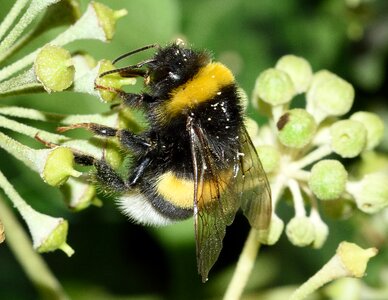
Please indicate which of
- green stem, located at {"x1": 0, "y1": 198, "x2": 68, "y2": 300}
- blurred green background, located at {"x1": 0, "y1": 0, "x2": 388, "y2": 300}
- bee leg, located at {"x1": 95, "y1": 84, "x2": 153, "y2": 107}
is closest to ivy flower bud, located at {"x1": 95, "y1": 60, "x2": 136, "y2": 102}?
bee leg, located at {"x1": 95, "y1": 84, "x2": 153, "y2": 107}

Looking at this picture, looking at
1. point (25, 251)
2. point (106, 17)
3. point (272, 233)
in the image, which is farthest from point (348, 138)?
point (25, 251)

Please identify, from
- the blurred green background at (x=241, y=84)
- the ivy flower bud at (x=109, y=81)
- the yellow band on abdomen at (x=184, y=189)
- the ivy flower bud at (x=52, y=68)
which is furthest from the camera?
the blurred green background at (x=241, y=84)

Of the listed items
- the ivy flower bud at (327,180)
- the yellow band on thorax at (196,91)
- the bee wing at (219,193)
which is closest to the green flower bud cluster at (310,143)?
the ivy flower bud at (327,180)

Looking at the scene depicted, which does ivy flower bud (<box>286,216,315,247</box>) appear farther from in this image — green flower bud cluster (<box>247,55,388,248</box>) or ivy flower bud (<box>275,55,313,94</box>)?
ivy flower bud (<box>275,55,313,94</box>)

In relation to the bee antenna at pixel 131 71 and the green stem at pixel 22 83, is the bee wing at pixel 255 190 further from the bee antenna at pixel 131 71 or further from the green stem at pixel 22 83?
the green stem at pixel 22 83

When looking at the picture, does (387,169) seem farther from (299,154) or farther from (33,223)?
(33,223)

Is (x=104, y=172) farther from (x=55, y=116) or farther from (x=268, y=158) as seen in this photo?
(x=268, y=158)
